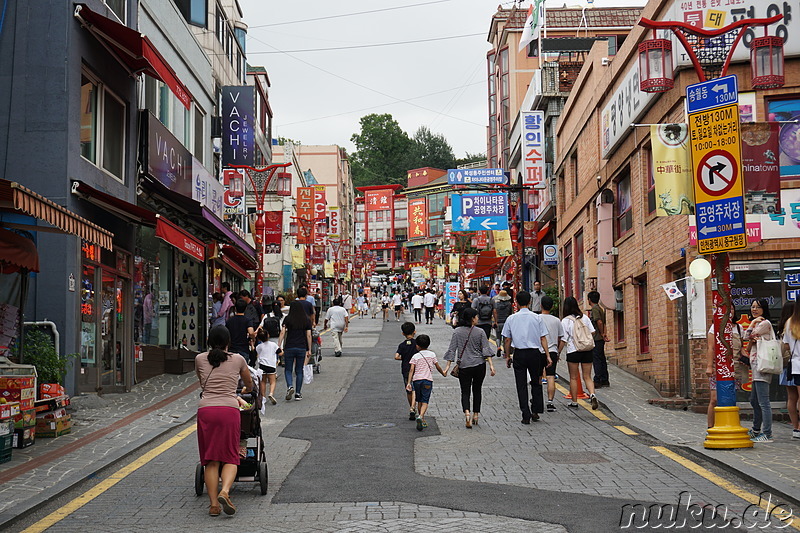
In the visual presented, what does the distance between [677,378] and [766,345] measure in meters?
4.97

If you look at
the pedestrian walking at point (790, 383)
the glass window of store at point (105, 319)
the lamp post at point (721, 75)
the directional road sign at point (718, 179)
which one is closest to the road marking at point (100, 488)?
the glass window of store at point (105, 319)

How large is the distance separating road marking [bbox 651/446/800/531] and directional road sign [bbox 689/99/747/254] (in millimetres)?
2566

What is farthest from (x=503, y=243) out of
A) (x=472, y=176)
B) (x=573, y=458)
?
(x=573, y=458)

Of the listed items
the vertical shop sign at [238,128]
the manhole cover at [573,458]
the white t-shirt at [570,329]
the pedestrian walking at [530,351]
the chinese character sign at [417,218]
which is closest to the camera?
the manhole cover at [573,458]

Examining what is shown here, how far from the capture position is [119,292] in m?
17.4

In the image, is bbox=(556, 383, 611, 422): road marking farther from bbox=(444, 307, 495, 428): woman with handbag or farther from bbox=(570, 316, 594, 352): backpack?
bbox=(444, 307, 495, 428): woman with handbag

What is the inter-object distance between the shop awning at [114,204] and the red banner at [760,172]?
9881 mm

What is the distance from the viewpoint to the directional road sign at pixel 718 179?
1104cm

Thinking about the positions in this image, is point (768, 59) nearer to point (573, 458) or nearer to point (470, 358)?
point (470, 358)

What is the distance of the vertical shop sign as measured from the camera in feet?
97.7

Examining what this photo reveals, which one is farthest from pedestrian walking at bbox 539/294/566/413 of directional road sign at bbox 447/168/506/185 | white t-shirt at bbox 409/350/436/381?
directional road sign at bbox 447/168/506/185

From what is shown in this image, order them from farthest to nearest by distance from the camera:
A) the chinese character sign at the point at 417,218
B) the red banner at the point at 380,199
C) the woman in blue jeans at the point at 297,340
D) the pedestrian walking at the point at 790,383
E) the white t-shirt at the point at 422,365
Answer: the red banner at the point at 380,199
the chinese character sign at the point at 417,218
the woman in blue jeans at the point at 297,340
the white t-shirt at the point at 422,365
the pedestrian walking at the point at 790,383

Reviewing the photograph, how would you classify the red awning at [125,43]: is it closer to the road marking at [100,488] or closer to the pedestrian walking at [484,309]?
the road marking at [100,488]

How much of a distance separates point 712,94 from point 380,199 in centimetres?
9611
